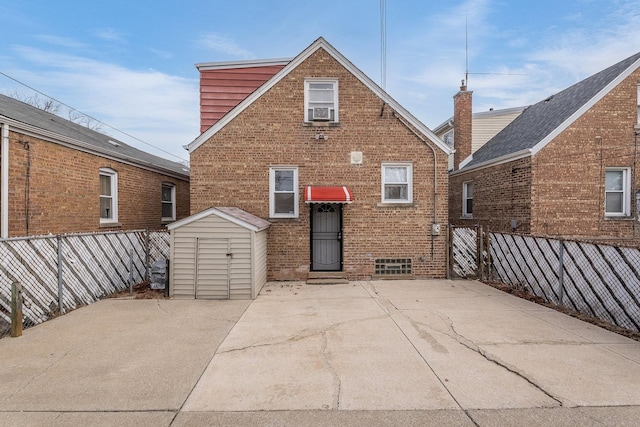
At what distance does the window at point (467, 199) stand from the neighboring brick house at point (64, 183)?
13.5 meters

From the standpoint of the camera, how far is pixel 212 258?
309 inches

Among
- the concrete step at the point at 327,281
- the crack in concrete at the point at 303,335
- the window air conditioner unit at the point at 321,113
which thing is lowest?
the concrete step at the point at 327,281

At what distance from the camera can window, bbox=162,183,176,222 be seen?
14.3 meters

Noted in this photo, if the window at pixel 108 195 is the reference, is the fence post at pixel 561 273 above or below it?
below

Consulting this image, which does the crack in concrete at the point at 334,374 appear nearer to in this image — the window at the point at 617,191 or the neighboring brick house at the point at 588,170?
the neighboring brick house at the point at 588,170

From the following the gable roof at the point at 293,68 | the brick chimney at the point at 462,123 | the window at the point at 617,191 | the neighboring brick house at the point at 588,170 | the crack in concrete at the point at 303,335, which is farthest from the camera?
the brick chimney at the point at 462,123

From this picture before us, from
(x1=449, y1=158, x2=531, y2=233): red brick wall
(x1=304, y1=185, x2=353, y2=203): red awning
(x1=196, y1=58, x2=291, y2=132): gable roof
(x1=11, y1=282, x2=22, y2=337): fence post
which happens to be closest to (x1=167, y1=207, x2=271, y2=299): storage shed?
(x1=304, y1=185, x2=353, y2=203): red awning

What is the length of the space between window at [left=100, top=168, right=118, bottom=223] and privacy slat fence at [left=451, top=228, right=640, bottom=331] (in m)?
11.4

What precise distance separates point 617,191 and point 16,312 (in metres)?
16.2

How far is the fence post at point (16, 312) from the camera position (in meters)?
5.30

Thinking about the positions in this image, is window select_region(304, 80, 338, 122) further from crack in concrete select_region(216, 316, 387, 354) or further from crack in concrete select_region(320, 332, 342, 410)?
crack in concrete select_region(320, 332, 342, 410)

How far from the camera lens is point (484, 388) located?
368cm

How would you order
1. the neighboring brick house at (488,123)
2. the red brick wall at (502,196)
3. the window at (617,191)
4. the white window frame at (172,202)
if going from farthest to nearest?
1. the neighboring brick house at (488,123)
2. the white window frame at (172,202)
3. the window at (617,191)
4. the red brick wall at (502,196)

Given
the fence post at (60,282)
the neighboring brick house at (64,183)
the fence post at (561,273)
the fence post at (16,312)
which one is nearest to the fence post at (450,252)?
the fence post at (561,273)
